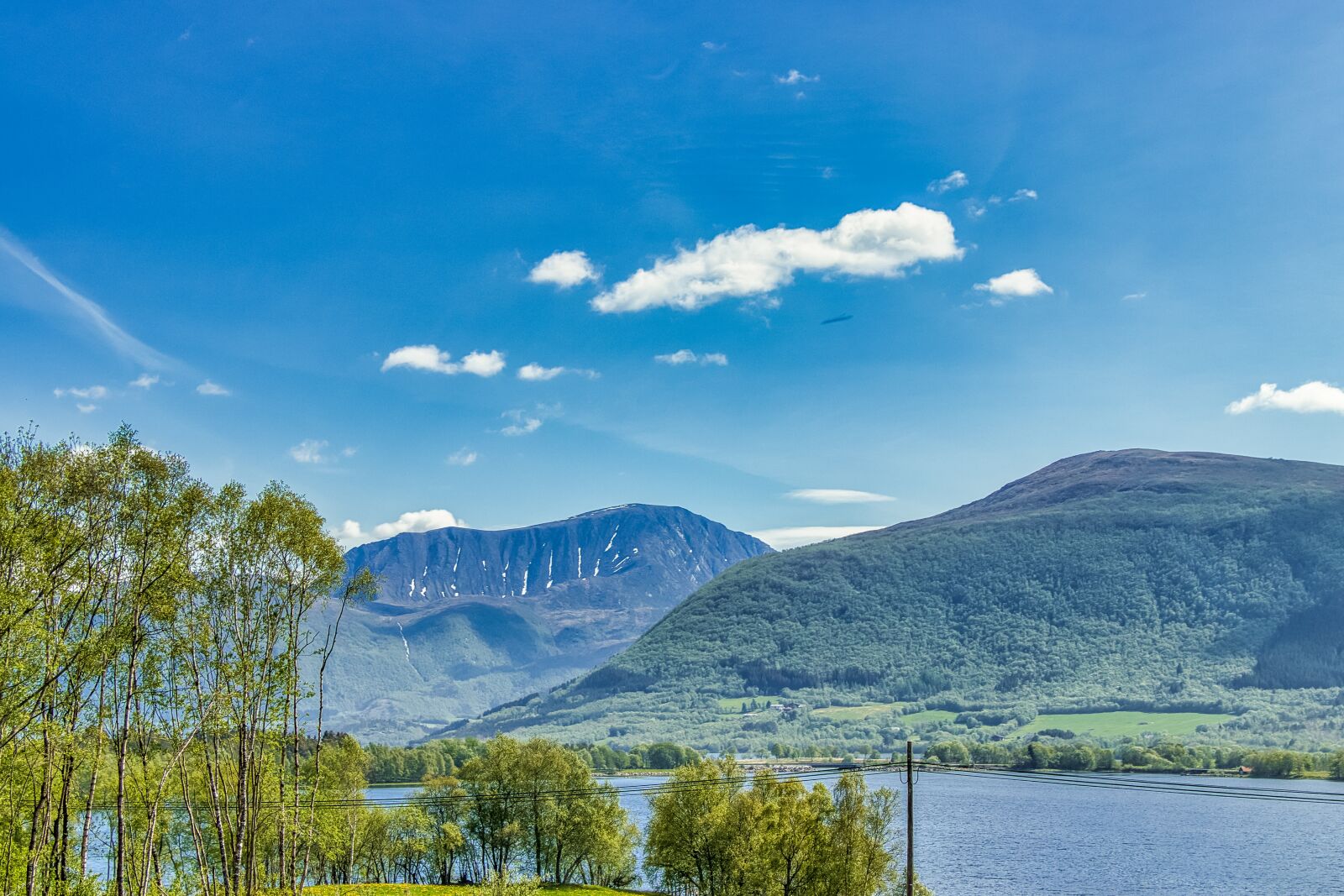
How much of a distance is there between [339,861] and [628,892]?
916 inches

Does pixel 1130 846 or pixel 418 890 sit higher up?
pixel 418 890

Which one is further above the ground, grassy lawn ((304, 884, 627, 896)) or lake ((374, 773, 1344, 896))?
grassy lawn ((304, 884, 627, 896))

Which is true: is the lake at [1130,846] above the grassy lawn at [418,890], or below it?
below

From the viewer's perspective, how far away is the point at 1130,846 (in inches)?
5143

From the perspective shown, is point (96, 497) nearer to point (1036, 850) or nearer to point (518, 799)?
point (518, 799)

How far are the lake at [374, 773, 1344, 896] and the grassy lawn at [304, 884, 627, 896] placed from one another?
1498 inches

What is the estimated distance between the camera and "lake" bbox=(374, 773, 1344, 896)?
99750 mm

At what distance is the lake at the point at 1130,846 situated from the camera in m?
99.8

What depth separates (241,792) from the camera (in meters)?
32.4

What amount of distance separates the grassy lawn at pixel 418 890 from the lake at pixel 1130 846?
3806cm

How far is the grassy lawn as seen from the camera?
5319 centimetres

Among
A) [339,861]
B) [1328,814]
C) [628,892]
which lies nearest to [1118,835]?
[1328,814]

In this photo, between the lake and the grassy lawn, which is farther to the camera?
the lake

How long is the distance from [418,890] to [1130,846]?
106 meters
